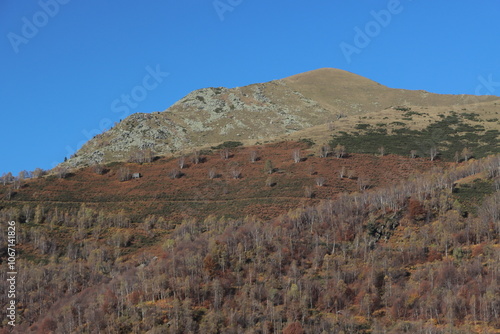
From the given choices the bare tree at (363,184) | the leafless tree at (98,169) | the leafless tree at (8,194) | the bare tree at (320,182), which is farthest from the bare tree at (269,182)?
the leafless tree at (8,194)

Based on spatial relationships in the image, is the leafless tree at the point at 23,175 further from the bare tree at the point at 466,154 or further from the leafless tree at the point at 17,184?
the bare tree at the point at 466,154

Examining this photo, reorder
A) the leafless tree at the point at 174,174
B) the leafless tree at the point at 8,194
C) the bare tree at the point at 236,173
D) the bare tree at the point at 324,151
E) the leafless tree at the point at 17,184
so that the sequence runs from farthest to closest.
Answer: the bare tree at the point at 324,151 < the leafless tree at the point at 174,174 < the bare tree at the point at 236,173 < the leafless tree at the point at 17,184 < the leafless tree at the point at 8,194

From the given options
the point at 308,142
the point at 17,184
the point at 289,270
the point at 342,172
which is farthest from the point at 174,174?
the point at 289,270

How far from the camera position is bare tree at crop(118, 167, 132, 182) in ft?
559

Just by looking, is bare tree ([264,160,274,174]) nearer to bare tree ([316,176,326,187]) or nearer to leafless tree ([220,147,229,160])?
bare tree ([316,176,326,187])

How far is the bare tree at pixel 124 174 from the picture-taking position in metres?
171

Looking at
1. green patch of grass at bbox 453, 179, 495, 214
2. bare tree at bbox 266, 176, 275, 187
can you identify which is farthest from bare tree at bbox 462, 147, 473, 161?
bare tree at bbox 266, 176, 275, 187

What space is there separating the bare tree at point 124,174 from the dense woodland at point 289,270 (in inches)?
1421

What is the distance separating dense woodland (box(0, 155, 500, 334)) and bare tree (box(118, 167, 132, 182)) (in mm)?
36102

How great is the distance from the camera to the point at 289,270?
103 metres

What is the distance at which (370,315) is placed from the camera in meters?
91.8

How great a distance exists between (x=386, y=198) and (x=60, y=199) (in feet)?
292

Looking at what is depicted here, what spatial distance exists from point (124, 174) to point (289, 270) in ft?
277

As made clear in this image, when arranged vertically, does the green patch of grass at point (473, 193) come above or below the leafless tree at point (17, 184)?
below
